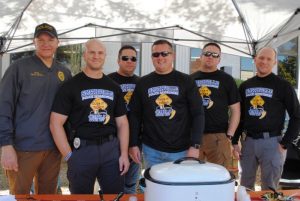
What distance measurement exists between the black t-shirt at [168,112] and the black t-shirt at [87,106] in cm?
32

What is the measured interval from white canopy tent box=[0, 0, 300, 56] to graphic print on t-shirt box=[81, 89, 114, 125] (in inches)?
86.7

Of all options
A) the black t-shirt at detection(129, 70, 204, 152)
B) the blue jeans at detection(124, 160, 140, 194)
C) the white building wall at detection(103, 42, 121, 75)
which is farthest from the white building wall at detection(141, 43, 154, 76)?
the black t-shirt at detection(129, 70, 204, 152)

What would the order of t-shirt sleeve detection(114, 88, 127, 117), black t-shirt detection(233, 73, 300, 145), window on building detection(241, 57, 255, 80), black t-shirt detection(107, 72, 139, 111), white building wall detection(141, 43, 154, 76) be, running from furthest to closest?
window on building detection(241, 57, 255, 80) → white building wall detection(141, 43, 154, 76) → black t-shirt detection(107, 72, 139, 111) → black t-shirt detection(233, 73, 300, 145) → t-shirt sleeve detection(114, 88, 127, 117)

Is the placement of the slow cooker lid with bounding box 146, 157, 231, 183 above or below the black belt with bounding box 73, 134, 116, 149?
above

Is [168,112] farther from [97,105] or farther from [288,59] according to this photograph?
[288,59]

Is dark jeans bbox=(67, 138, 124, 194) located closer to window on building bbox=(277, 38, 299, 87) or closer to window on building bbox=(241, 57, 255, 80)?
window on building bbox=(241, 57, 255, 80)

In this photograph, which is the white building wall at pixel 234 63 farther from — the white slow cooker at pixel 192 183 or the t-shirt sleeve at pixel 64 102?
the white slow cooker at pixel 192 183

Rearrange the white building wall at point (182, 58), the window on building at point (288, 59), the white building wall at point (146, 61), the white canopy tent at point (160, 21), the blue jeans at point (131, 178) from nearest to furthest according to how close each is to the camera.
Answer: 1. the blue jeans at point (131, 178)
2. the white canopy tent at point (160, 21)
3. the white building wall at point (146, 61)
4. the white building wall at point (182, 58)
5. the window on building at point (288, 59)

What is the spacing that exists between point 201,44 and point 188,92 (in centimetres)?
273

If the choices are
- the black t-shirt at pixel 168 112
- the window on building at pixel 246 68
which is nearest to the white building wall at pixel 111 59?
the window on building at pixel 246 68

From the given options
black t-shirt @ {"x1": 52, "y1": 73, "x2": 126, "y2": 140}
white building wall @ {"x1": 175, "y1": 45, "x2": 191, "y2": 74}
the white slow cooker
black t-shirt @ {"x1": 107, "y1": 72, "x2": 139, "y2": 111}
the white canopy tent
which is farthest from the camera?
white building wall @ {"x1": 175, "y1": 45, "x2": 191, "y2": 74}

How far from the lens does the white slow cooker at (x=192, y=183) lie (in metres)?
1.34

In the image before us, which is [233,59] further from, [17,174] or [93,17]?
[17,174]

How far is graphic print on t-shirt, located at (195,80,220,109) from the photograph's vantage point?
10.5 feet
